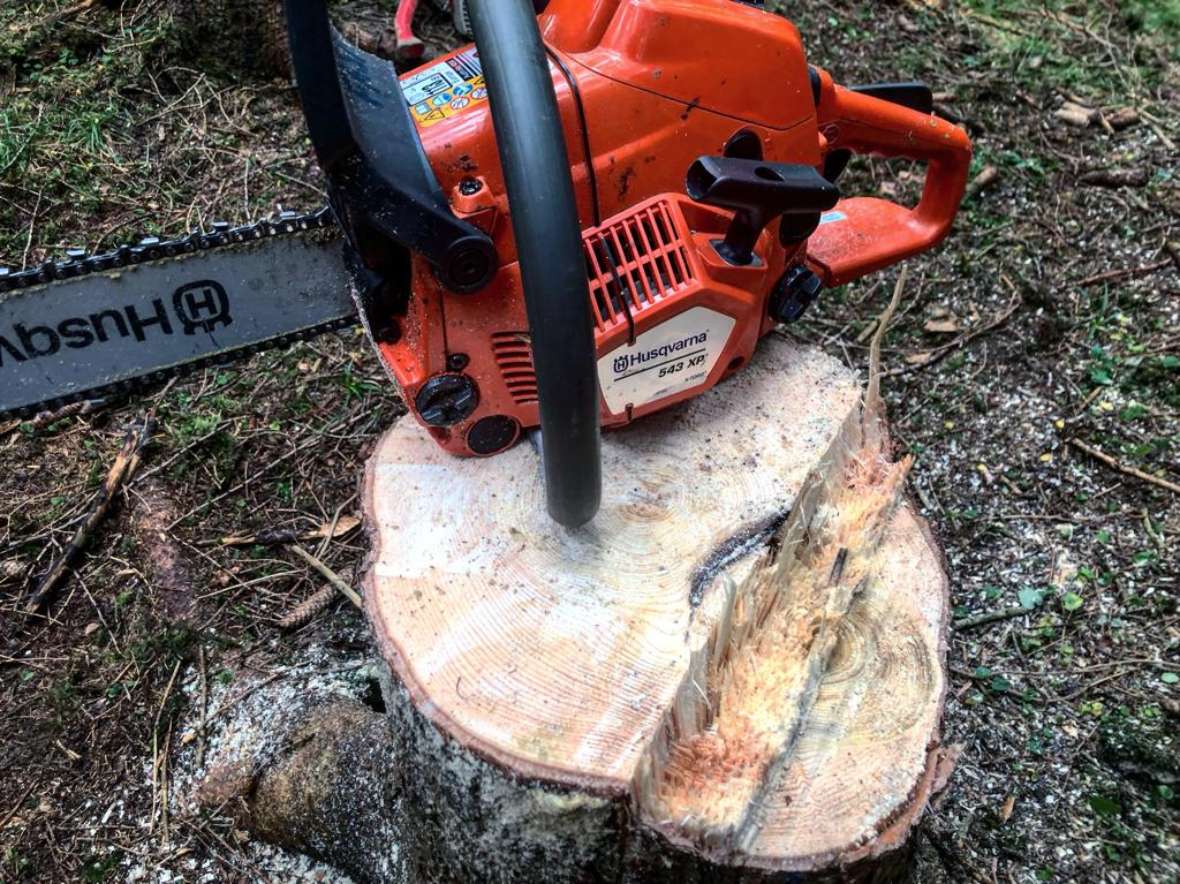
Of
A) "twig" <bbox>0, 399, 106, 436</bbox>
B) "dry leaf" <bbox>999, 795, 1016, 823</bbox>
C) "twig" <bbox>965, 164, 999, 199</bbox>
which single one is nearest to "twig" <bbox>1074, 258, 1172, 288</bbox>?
"twig" <bbox>965, 164, 999, 199</bbox>

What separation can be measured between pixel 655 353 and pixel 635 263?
148 mm

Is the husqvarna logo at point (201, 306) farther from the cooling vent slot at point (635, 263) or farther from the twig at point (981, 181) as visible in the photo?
the twig at point (981, 181)

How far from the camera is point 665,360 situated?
4.65 ft

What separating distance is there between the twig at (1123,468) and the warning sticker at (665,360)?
54.6 inches

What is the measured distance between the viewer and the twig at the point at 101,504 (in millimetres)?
2006

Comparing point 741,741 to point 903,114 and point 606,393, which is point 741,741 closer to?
point 606,393

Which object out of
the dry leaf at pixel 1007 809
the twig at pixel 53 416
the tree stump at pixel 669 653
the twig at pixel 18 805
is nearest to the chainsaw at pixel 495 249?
the tree stump at pixel 669 653

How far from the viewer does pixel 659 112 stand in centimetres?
133

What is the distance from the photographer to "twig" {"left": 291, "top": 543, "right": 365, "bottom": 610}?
2020mm

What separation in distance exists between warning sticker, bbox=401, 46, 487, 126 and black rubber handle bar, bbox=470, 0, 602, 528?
0.95 ft

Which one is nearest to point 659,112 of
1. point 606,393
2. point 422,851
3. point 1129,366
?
point 606,393

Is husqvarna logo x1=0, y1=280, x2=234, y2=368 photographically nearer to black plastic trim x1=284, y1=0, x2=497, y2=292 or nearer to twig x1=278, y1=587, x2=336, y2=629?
black plastic trim x1=284, y1=0, x2=497, y2=292

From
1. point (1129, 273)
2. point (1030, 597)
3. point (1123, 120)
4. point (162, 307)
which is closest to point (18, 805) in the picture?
point (162, 307)

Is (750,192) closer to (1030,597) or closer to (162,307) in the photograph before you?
(162,307)
